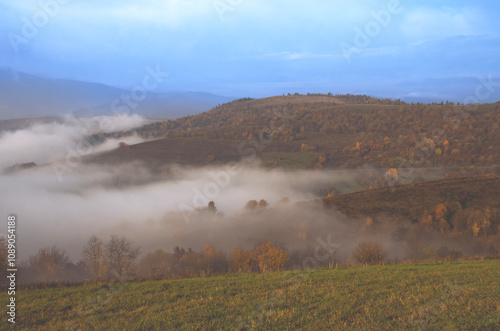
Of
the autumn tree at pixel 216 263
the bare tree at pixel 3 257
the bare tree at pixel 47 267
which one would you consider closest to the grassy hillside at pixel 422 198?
the autumn tree at pixel 216 263

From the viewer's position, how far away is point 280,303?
1130 centimetres

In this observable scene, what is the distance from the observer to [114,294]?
44.7 feet

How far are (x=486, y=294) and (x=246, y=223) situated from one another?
80.6 metres

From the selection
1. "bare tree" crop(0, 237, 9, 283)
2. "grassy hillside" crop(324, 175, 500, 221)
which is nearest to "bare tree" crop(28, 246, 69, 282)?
"bare tree" crop(0, 237, 9, 283)

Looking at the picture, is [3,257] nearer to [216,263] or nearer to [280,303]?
[280,303]

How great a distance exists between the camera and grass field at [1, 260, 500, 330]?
359 inches

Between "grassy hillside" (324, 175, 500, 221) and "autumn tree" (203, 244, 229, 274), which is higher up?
"grassy hillside" (324, 175, 500, 221)

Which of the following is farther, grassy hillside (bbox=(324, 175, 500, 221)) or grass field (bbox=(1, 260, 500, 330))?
grassy hillside (bbox=(324, 175, 500, 221))

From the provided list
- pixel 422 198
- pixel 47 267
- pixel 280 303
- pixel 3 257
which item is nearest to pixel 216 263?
pixel 3 257

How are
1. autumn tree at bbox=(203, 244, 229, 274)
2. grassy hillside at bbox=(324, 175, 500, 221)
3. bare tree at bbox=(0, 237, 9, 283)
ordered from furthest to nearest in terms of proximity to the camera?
1. grassy hillside at bbox=(324, 175, 500, 221)
2. autumn tree at bbox=(203, 244, 229, 274)
3. bare tree at bbox=(0, 237, 9, 283)

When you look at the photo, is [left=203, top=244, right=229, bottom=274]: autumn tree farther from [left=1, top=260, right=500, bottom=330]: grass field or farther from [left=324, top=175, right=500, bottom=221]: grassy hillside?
[left=1, top=260, right=500, bottom=330]: grass field

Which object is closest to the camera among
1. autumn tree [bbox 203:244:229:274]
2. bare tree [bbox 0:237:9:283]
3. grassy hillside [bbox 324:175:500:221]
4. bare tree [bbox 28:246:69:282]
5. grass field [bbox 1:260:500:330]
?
grass field [bbox 1:260:500:330]

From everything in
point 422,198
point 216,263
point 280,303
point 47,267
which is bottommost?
point 47,267

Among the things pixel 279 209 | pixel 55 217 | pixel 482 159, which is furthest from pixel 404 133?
pixel 55 217
